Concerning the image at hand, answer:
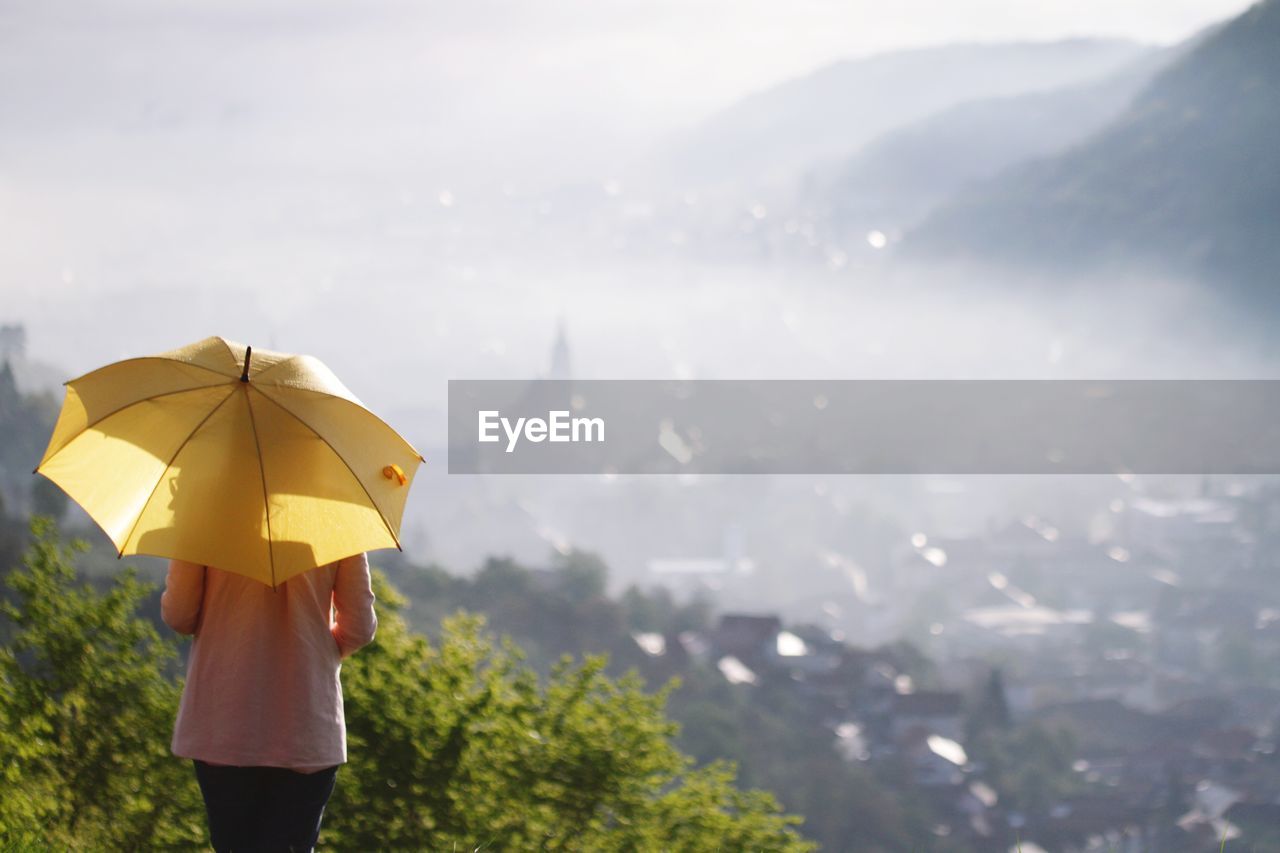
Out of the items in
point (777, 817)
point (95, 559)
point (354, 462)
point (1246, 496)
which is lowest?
point (777, 817)

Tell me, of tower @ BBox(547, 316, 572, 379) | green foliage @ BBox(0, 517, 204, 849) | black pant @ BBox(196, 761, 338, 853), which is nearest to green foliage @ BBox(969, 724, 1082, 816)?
green foliage @ BBox(0, 517, 204, 849)

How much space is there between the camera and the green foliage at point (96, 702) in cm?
831

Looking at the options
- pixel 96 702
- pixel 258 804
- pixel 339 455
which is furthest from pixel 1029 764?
pixel 339 455

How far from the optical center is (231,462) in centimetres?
257

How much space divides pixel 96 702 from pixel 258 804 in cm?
763

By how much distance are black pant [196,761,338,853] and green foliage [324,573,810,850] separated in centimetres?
617

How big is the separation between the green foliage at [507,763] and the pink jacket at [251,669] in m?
6.31

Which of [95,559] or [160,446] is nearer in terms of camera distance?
[160,446]

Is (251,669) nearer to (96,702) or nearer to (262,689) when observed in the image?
(262,689)

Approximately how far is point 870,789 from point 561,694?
4365 centimetres

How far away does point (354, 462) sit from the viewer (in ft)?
8.75

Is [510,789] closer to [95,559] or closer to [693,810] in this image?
[693,810]

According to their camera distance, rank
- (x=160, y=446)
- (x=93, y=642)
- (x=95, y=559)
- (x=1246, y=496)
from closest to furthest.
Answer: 1. (x=160, y=446)
2. (x=93, y=642)
3. (x=95, y=559)
4. (x=1246, y=496)

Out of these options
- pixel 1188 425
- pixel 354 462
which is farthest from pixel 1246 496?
pixel 354 462
